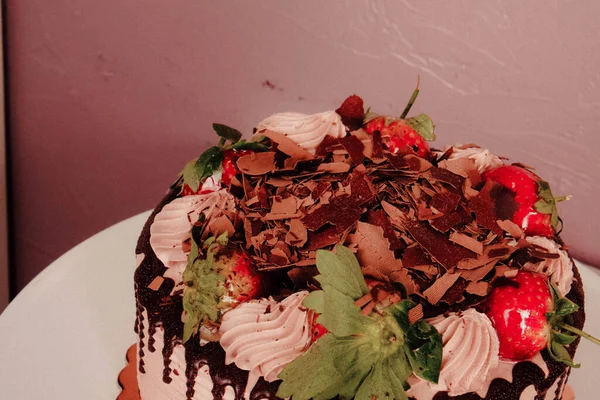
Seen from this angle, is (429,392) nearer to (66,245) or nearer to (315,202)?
(315,202)

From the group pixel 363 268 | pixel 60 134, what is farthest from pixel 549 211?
pixel 60 134

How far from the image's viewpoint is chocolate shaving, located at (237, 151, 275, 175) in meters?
1.60

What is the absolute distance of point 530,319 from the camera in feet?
4.36

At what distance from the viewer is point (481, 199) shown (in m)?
1.58

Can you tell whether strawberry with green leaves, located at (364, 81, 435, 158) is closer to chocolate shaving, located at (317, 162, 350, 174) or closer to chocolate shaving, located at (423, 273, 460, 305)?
chocolate shaving, located at (317, 162, 350, 174)

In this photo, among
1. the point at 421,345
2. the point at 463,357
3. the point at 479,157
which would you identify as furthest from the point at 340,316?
the point at 479,157

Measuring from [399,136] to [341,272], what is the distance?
654mm

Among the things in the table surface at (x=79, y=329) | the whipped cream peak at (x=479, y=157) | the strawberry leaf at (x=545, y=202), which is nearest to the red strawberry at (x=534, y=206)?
the strawberry leaf at (x=545, y=202)

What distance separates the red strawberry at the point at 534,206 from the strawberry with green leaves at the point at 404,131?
0.27 meters

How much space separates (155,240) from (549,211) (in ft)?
3.36

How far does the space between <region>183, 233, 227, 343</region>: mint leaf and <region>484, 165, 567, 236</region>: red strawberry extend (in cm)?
82

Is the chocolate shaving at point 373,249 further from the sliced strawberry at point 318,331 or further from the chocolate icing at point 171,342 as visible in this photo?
the chocolate icing at point 171,342

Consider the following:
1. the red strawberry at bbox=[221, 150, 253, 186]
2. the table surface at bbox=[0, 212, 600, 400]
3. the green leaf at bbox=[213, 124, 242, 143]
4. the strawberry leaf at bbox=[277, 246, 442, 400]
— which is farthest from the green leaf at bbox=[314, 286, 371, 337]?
the table surface at bbox=[0, 212, 600, 400]

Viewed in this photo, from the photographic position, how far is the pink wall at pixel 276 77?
2156 mm
